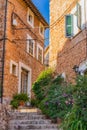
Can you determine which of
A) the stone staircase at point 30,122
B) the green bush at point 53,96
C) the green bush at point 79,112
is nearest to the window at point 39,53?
the green bush at point 53,96

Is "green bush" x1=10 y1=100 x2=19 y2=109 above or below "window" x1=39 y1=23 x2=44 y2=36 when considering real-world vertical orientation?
below

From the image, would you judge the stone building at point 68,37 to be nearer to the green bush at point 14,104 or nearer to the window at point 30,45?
the green bush at point 14,104

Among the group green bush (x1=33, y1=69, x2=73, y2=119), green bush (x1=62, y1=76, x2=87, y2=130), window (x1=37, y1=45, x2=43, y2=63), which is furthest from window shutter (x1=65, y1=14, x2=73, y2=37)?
window (x1=37, y1=45, x2=43, y2=63)

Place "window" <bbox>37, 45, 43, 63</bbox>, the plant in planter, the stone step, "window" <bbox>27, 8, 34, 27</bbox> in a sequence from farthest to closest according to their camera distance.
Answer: "window" <bbox>37, 45, 43, 63</bbox>, "window" <bbox>27, 8, 34, 27</bbox>, the plant in planter, the stone step

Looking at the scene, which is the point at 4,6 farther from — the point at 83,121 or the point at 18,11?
the point at 83,121

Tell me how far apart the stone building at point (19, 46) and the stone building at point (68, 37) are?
2.69 metres

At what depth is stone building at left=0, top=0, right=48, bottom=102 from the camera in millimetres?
18328

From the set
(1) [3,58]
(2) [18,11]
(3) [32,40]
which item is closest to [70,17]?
(1) [3,58]

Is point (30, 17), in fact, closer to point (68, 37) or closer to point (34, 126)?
point (68, 37)

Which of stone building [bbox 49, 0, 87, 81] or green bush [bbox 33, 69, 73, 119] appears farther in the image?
stone building [bbox 49, 0, 87, 81]

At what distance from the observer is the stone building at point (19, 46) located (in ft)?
60.1

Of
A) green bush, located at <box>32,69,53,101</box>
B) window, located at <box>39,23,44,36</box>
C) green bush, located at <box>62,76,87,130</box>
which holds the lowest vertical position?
green bush, located at <box>62,76,87,130</box>

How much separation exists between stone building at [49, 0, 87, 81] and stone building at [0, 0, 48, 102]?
8.81ft

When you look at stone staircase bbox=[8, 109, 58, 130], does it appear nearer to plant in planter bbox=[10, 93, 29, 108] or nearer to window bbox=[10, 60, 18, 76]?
plant in planter bbox=[10, 93, 29, 108]
